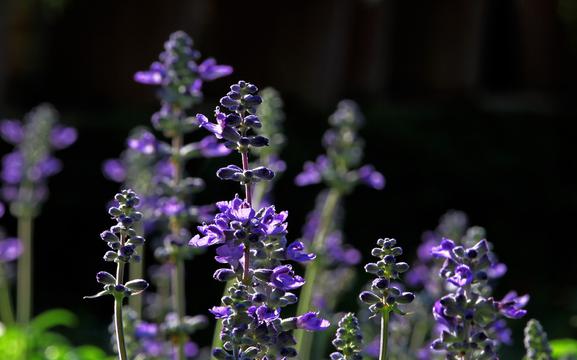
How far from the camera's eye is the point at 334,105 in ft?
46.9

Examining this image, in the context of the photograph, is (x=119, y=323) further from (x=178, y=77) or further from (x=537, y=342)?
(x=178, y=77)

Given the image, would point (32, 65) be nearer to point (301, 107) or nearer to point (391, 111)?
point (301, 107)

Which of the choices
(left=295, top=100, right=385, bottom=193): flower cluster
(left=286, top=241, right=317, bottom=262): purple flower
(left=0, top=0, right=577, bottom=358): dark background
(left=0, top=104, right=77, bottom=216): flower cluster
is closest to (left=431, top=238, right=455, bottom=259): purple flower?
(left=286, top=241, right=317, bottom=262): purple flower

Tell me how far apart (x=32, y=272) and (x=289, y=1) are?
5.98 metres

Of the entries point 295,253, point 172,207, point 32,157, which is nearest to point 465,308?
point 295,253

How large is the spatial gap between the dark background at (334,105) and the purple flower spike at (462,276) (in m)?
6.77

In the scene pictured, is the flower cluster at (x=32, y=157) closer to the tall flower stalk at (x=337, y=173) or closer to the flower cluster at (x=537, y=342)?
the tall flower stalk at (x=337, y=173)

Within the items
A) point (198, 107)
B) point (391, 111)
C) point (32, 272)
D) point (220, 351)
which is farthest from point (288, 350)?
point (391, 111)

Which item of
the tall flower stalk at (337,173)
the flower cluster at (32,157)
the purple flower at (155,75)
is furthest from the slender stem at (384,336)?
the flower cluster at (32,157)

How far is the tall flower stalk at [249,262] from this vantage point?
2006 mm

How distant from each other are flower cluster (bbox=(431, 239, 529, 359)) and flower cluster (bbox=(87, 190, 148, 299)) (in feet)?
2.12

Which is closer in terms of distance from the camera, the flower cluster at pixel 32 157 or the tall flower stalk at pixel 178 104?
the tall flower stalk at pixel 178 104

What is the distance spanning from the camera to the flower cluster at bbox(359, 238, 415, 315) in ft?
7.01

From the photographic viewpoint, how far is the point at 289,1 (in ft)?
47.2
